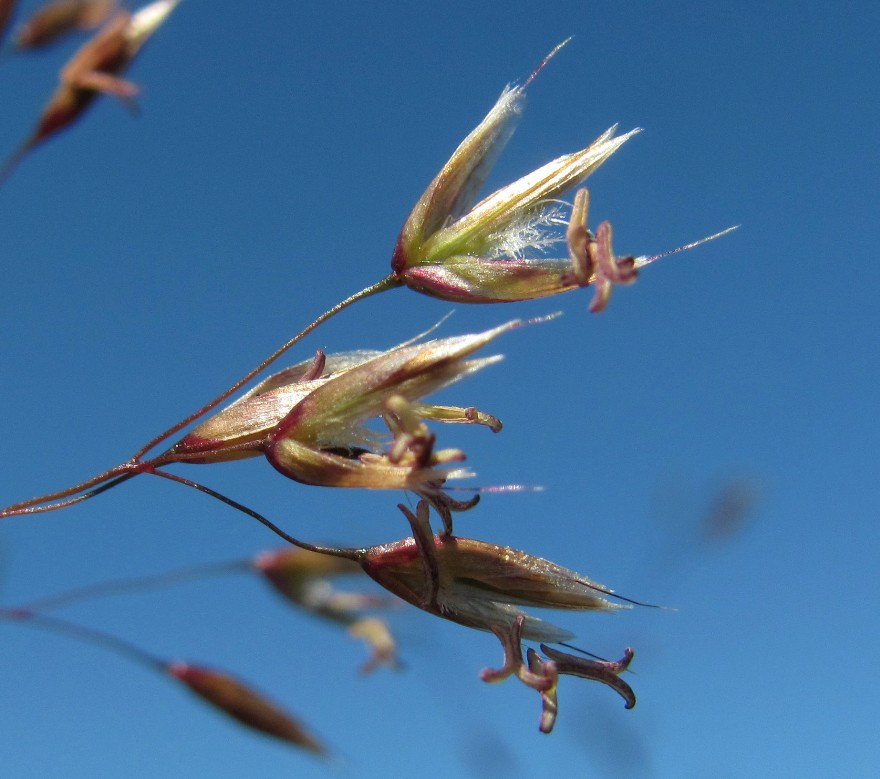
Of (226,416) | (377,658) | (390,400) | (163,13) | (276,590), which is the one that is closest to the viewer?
(163,13)

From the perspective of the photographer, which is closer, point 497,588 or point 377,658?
point 497,588

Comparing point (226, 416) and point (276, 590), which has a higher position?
point (226, 416)

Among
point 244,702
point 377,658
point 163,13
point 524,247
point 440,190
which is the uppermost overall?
point 163,13

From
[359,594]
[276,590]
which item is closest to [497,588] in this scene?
[276,590]

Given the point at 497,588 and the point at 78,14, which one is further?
the point at 497,588

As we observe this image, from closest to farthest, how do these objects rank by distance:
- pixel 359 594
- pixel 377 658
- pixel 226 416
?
pixel 226 416, pixel 377 658, pixel 359 594

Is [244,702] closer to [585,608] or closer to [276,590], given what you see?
[585,608]

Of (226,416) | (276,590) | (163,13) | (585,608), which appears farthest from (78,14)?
(276,590)

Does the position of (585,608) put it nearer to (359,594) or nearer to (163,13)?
(163,13)

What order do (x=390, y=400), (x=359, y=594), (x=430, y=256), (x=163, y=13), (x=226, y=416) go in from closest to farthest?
(x=163, y=13) → (x=390, y=400) → (x=226, y=416) → (x=430, y=256) → (x=359, y=594)
